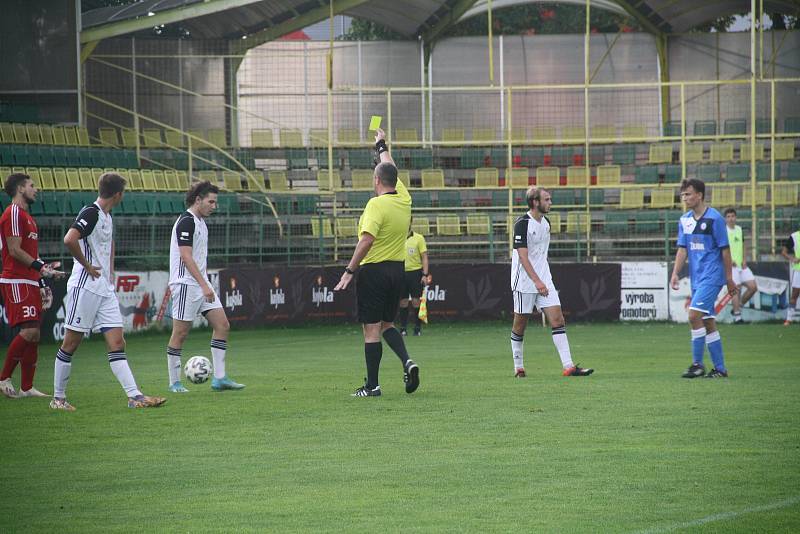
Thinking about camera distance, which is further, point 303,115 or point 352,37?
point 352,37

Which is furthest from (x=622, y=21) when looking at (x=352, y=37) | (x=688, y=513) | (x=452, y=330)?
(x=688, y=513)

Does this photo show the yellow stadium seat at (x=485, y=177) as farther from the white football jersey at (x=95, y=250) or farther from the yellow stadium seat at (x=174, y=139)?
the white football jersey at (x=95, y=250)

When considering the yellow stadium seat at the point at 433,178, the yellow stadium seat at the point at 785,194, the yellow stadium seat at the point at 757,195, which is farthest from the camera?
the yellow stadium seat at the point at 433,178

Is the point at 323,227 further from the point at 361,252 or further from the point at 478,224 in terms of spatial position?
the point at 361,252

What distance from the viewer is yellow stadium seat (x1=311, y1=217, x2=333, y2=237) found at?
2766cm

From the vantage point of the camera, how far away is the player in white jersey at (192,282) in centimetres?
1163

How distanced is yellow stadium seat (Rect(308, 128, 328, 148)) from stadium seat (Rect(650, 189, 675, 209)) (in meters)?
9.74

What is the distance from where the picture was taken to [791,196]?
30234 millimetres

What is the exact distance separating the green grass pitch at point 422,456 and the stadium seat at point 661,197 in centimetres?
1716

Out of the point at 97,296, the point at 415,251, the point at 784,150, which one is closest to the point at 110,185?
the point at 97,296

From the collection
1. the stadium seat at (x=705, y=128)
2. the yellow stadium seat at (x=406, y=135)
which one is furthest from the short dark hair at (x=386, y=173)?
the stadium seat at (x=705, y=128)

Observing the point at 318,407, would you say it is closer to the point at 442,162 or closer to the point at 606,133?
the point at 442,162

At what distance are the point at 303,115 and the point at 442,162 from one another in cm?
602

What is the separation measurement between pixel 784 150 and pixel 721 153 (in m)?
1.86
